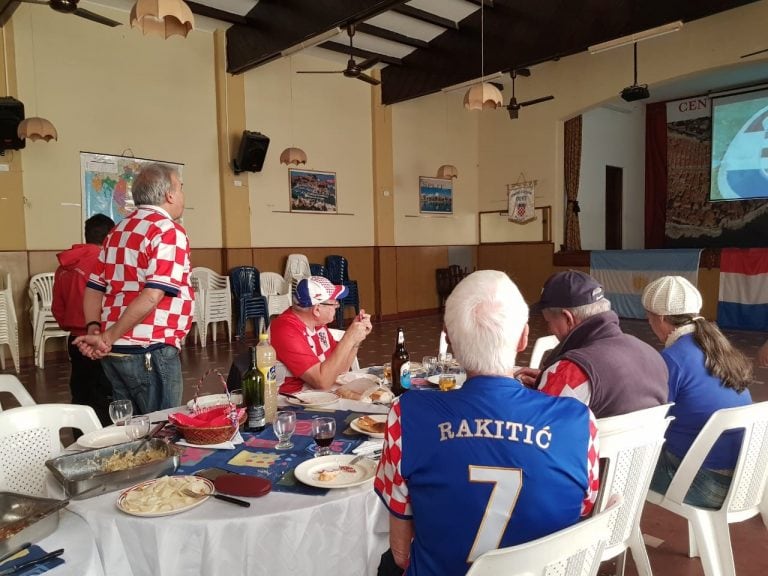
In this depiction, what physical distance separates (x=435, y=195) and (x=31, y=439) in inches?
404

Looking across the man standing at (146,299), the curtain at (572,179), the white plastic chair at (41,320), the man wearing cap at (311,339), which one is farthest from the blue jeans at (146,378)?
the curtain at (572,179)

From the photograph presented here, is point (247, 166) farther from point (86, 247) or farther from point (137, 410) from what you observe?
point (137, 410)

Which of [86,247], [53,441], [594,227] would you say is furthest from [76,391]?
[594,227]

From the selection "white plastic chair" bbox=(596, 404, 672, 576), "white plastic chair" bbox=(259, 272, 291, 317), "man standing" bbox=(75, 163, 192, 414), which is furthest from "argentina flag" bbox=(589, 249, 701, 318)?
"man standing" bbox=(75, 163, 192, 414)

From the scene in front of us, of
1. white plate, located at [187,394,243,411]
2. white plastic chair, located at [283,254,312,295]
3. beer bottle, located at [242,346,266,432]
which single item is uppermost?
white plastic chair, located at [283,254,312,295]

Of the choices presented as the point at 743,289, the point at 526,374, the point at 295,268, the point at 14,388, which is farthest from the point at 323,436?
the point at 743,289

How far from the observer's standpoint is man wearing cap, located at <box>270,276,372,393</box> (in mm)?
2586

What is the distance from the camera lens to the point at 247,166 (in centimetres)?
869

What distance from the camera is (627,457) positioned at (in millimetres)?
1708

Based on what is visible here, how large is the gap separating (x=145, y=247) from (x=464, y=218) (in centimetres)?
1030

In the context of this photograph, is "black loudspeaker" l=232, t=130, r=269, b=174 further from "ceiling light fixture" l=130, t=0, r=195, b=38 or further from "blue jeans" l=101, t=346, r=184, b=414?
"blue jeans" l=101, t=346, r=184, b=414

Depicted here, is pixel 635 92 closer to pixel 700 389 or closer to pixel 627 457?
pixel 700 389

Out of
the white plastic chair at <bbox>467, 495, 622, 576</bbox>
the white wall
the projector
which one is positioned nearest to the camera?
the white plastic chair at <bbox>467, 495, 622, 576</bbox>

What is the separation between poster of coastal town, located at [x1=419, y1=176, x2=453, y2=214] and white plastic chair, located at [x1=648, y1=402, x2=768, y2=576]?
9791 mm
